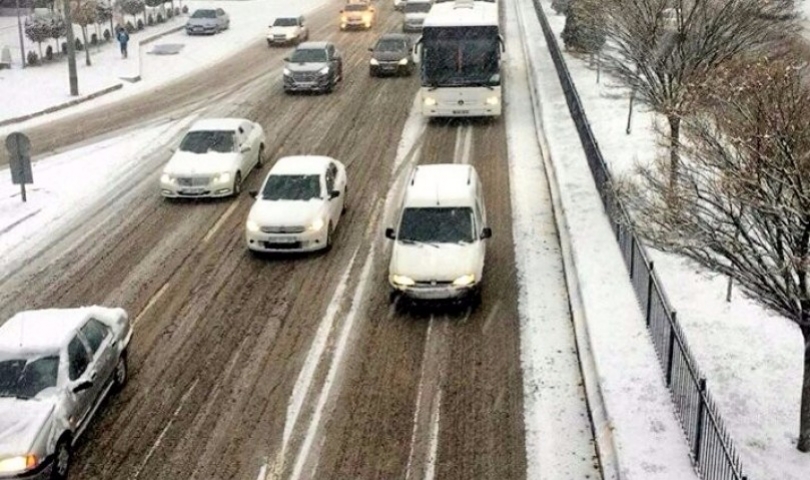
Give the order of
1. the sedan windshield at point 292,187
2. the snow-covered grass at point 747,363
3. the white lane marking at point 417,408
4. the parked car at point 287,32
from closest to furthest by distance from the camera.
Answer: the snow-covered grass at point 747,363
the white lane marking at point 417,408
the sedan windshield at point 292,187
the parked car at point 287,32

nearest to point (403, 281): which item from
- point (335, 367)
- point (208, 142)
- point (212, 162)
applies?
point (335, 367)

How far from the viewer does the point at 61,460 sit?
11.2 meters

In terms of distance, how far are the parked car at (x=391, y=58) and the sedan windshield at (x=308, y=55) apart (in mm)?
2669

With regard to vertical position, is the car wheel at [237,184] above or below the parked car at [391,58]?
below

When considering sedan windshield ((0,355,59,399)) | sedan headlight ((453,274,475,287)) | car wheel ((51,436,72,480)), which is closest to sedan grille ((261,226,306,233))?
sedan headlight ((453,274,475,287))

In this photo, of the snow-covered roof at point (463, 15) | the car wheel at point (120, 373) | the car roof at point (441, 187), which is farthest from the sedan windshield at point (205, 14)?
the car wheel at point (120, 373)

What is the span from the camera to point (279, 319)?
1564cm

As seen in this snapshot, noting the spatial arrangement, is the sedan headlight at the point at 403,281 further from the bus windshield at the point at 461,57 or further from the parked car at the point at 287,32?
the parked car at the point at 287,32

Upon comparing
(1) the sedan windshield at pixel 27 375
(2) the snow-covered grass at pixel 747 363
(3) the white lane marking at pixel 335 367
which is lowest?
(3) the white lane marking at pixel 335 367

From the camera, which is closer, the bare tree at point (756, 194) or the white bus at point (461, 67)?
the bare tree at point (756, 194)

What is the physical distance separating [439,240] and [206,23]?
3750cm

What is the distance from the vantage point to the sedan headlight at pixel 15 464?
10438 millimetres

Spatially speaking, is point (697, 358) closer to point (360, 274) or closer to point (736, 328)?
point (736, 328)

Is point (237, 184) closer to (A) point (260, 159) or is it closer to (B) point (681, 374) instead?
(A) point (260, 159)
